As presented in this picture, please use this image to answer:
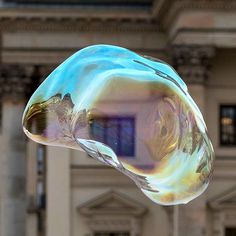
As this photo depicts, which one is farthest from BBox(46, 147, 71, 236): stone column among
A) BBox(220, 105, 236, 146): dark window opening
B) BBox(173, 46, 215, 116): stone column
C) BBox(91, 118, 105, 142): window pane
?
BBox(91, 118, 105, 142): window pane

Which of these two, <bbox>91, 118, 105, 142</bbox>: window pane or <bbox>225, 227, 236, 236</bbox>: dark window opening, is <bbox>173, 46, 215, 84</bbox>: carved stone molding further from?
<bbox>91, 118, 105, 142</bbox>: window pane

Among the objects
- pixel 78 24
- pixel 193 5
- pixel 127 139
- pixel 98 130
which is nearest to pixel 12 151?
pixel 78 24

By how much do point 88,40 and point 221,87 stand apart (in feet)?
15.1

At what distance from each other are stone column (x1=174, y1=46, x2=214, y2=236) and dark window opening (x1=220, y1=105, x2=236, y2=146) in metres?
1.40

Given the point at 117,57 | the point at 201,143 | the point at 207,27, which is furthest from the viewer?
the point at 207,27

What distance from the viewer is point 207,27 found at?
80.9ft

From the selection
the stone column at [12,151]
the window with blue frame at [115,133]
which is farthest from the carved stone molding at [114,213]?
the window with blue frame at [115,133]

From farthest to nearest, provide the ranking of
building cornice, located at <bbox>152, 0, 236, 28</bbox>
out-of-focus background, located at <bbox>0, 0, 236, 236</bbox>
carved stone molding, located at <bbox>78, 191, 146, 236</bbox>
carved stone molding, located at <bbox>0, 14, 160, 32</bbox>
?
carved stone molding, located at <bbox>0, 14, 160, 32</bbox> → carved stone molding, located at <bbox>78, 191, 146, 236</bbox> → out-of-focus background, located at <bbox>0, 0, 236, 236</bbox> → building cornice, located at <bbox>152, 0, 236, 28</bbox>

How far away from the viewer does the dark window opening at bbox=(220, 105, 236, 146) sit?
2667 cm

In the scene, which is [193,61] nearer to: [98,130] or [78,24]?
[78,24]

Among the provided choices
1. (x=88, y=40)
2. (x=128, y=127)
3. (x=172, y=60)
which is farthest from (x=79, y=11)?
(x=128, y=127)

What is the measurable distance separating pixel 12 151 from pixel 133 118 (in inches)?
694

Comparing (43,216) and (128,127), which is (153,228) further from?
(128,127)

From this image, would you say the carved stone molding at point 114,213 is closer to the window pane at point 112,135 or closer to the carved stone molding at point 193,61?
the carved stone molding at point 193,61
